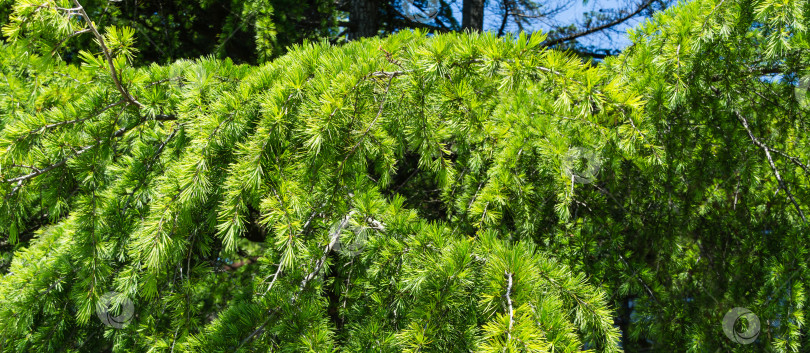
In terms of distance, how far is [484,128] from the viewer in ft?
4.92

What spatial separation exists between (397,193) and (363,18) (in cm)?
228

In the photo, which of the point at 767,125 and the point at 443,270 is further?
the point at 767,125

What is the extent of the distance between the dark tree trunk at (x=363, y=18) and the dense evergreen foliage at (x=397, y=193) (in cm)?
163

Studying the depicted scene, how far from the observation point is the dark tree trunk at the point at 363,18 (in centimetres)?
313

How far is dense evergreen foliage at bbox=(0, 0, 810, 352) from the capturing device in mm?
970

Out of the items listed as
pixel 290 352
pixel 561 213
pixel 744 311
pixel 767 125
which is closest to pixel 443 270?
pixel 290 352

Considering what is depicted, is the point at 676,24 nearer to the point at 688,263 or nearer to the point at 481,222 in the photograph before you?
the point at 481,222

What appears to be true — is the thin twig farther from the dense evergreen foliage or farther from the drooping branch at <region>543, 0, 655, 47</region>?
the drooping branch at <region>543, 0, 655, 47</region>

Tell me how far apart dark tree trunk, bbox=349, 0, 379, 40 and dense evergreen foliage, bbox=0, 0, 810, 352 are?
1632mm

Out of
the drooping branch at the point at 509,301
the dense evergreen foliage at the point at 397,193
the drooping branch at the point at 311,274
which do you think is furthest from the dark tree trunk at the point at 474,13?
the drooping branch at the point at 509,301

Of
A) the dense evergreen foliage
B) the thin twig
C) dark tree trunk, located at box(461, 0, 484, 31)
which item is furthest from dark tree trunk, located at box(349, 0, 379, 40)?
the thin twig

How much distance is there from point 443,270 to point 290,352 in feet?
1.16

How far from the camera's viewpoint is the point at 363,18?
3129 millimetres

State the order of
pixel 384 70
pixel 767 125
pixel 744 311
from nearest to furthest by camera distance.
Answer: pixel 384 70 < pixel 744 311 < pixel 767 125
